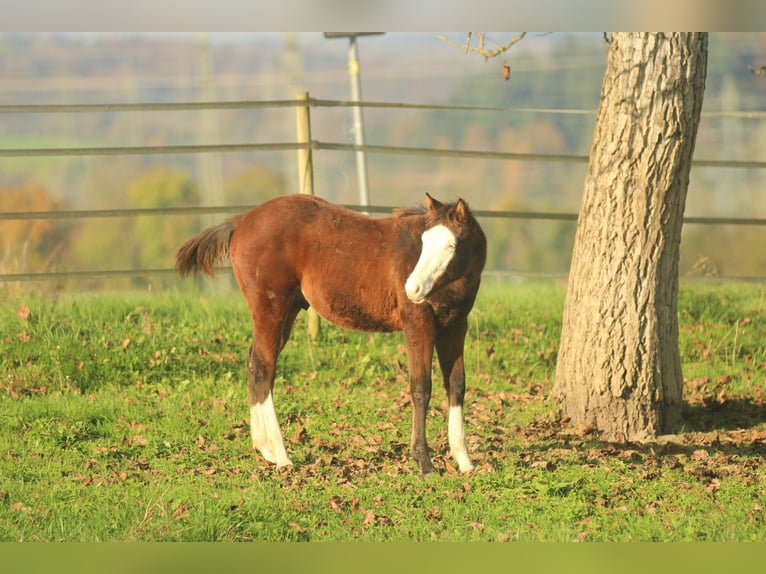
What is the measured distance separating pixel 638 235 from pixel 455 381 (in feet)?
6.44

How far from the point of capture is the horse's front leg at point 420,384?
5324 millimetres

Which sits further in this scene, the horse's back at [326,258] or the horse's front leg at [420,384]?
the horse's back at [326,258]

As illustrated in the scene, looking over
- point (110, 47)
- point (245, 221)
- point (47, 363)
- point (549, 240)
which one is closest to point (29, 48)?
point (110, 47)

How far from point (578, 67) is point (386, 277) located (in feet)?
103

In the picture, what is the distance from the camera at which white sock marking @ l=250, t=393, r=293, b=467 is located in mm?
5688

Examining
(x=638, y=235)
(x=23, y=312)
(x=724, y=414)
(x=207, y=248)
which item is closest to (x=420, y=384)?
(x=207, y=248)

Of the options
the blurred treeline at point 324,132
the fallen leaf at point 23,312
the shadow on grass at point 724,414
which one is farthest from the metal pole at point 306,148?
the blurred treeline at point 324,132

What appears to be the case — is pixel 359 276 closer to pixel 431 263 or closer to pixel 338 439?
pixel 431 263

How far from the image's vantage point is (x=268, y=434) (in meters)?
5.71

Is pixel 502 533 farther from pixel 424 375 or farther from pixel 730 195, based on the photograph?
pixel 730 195

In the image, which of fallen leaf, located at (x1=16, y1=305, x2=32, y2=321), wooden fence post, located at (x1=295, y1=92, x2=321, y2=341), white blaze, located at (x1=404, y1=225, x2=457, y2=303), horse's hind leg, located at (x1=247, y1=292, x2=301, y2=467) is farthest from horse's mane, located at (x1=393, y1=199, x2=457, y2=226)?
fallen leaf, located at (x1=16, y1=305, x2=32, y2=321)

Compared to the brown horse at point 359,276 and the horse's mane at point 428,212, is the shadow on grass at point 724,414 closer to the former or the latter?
the brown horse at point 359,276

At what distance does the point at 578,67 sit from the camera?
34938mm

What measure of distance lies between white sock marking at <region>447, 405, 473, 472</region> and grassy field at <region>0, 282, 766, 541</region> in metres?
0.10
